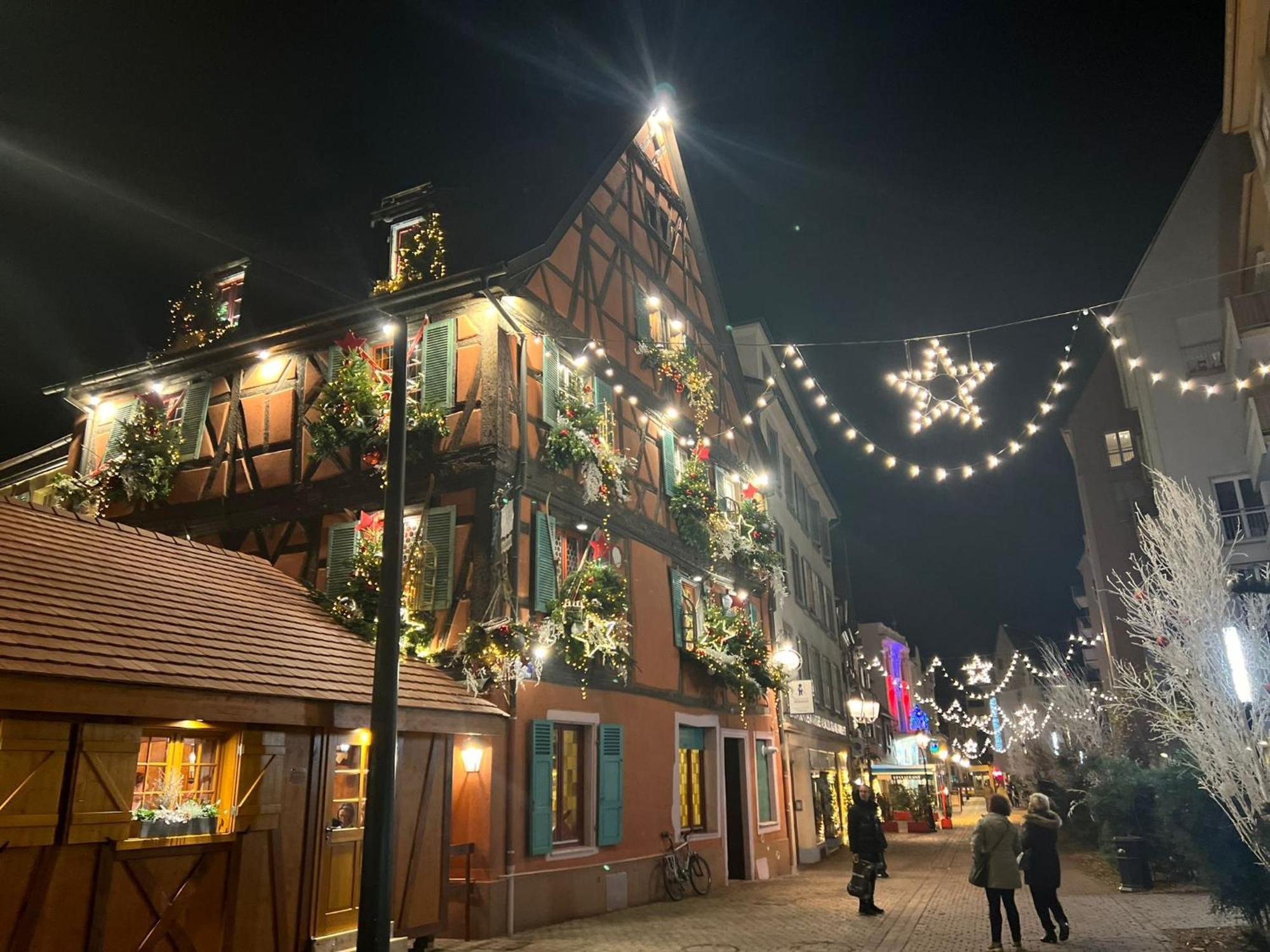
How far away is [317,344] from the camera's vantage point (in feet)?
49.0

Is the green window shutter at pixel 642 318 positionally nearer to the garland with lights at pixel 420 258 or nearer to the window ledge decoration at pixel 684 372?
the window ledge decoration at pixel 684 372

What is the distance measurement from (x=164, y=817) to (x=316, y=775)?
169 cm

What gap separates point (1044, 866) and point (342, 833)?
7.73 meters

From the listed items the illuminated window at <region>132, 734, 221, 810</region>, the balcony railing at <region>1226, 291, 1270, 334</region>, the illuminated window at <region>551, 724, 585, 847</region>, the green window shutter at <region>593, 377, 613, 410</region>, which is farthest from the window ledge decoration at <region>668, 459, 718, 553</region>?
the balcony railing at <region>1226, 291, 1270, 334</region>

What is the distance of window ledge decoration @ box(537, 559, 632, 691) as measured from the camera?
13.1 metres

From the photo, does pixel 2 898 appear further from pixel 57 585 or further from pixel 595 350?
pixel 595 350

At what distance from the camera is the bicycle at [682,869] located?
14953 millimetres

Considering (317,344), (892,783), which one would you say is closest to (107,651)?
(317,344)

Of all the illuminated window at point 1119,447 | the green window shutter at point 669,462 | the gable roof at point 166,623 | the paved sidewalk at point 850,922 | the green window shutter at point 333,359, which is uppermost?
the illuminated window at point 1119,447

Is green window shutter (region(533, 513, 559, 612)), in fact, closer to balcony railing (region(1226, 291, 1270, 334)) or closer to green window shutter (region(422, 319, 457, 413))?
green window shutter (region(422, 319, 457, 413))

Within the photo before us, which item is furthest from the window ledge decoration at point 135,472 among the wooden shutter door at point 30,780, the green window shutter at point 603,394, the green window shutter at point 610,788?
the wooden shutter door at point 30,780

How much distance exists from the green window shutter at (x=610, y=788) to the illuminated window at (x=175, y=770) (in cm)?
621

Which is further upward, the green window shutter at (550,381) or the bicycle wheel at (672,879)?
the green window shutter at (550,381)

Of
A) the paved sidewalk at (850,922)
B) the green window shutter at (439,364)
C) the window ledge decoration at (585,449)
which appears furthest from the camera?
the window ledge decoration at (585,449)
